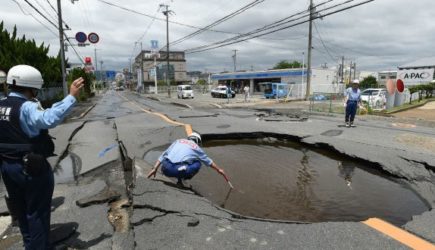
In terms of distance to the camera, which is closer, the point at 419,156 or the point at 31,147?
the point at 31,147

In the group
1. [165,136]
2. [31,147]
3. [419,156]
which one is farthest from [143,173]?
[419,156]

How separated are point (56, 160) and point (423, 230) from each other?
7014 millimetres

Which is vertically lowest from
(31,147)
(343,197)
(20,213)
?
(343,197)

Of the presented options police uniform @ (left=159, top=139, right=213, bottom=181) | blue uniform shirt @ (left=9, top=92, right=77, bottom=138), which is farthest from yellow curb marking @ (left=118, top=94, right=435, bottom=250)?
blue uniform shirt @ (left=9, top=92, right=77, bottom=138)

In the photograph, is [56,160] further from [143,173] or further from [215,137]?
[215,137]

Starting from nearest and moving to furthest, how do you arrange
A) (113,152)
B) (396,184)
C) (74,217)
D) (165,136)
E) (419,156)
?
(74,217), (396,184), (419,156), (113,152), (165,136)

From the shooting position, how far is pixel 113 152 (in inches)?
309

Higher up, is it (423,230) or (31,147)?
(31,147)

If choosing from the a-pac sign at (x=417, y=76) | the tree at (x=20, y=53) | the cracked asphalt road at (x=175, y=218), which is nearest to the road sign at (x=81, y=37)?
the tree at (x=20, y=53)

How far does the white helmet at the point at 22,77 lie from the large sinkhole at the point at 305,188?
3222mm

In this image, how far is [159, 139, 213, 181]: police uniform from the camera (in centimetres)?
520

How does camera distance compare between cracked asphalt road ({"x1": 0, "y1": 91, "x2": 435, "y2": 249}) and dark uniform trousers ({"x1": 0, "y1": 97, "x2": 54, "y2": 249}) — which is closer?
dark uniform trousers ({"x1": 0, "y1": 97, "x2": 54, "y2": 249})

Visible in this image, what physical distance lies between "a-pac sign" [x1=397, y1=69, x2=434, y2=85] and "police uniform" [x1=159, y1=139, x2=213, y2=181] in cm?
4072

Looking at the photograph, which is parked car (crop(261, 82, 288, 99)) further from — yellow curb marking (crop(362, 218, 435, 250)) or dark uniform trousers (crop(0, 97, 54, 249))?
dark uniform trousers (crop(0, 97, 54, 249))
